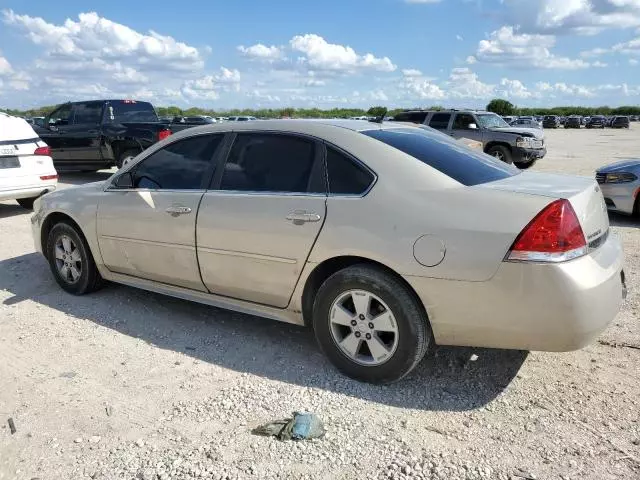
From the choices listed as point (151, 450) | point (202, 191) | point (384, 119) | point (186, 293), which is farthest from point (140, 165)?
point (151, 450)

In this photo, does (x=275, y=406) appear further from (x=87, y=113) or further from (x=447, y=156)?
(x=87, y=113)

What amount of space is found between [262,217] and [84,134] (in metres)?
11.3

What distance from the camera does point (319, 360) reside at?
12.6 feet

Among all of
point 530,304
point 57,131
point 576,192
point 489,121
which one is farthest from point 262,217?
point 489,121

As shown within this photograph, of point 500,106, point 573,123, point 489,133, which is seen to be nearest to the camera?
point 489,133

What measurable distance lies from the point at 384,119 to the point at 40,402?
316 cm

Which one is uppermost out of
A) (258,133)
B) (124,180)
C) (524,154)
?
(258,133)

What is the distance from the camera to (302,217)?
140 inches

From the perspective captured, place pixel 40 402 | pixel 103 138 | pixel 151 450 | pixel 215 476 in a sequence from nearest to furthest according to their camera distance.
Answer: pixel 215 476
pixel 151 450
pixel 40 402
pixel 103 138

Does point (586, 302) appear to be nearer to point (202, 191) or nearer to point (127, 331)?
point (202, 191)

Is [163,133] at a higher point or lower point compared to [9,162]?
higher

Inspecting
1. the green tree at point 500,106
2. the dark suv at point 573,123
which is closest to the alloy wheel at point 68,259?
the dark suv at point 573,123

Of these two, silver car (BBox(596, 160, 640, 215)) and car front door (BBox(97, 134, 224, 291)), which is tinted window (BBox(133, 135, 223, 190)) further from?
silver car (BBox(596, 160, 640, 215))

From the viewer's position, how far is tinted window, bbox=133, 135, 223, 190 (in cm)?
425
